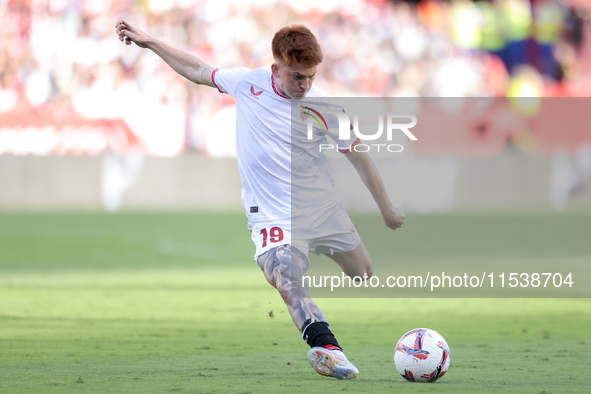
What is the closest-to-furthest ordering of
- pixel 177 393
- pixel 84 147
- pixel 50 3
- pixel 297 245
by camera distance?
pixel 177 393
pixel 297 245
pixel 84 147
pixel 50 3

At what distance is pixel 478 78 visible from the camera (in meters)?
20.5

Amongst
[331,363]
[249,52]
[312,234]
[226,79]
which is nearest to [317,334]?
[331,363]

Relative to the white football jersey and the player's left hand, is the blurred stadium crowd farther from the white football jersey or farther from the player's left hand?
the player's left hand

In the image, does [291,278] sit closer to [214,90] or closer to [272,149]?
[272,149]

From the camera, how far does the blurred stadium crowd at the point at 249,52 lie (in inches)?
790

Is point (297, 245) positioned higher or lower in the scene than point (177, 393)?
higher

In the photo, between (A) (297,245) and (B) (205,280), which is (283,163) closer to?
(A) (297,245)

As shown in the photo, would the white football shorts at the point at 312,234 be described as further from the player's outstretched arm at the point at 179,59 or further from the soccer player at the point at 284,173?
the player's outstretched arm at the point at 179,59

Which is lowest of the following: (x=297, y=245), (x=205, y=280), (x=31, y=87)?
(x=205, y=280)

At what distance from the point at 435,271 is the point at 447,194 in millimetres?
6407

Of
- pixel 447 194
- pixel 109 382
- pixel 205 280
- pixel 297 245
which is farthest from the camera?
pixel 447 194

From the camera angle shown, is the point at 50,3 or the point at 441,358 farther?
the point at 50,3

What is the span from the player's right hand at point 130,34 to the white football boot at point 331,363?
2.50 meters

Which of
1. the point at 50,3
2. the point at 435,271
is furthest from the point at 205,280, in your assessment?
the point at 50,3
